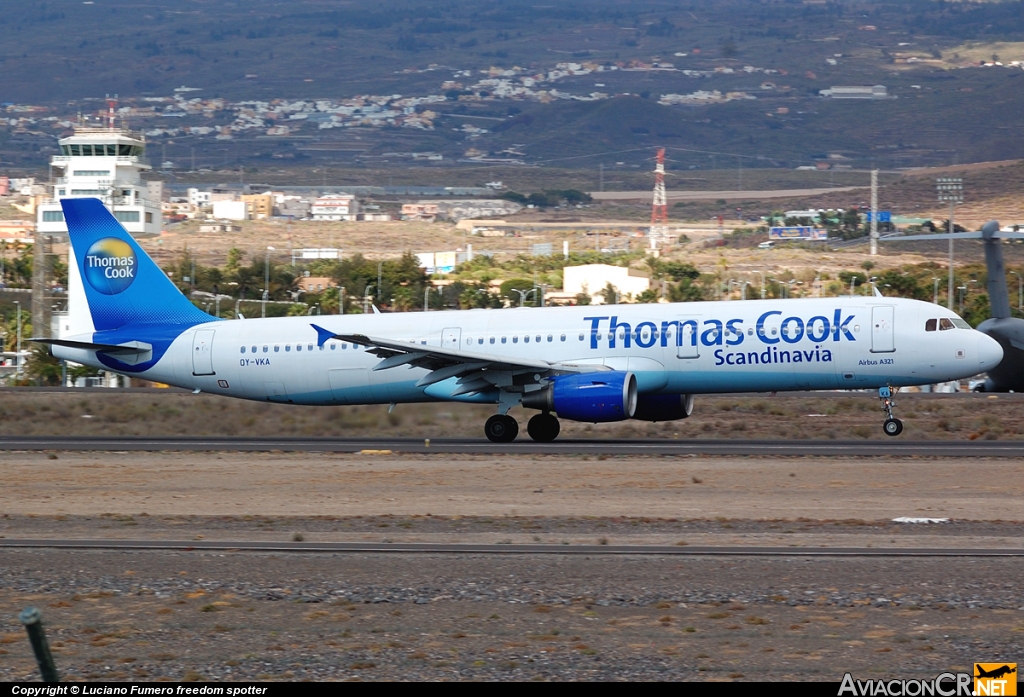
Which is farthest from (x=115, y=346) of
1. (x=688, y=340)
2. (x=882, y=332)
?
(x=882, y=332)

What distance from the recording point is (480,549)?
16531 millimetres

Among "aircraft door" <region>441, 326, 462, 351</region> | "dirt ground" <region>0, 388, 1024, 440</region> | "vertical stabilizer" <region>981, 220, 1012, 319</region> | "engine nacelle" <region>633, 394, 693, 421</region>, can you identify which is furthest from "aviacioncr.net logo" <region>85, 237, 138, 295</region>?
"vertical stabilizer" <region>981, 220, 1012, 319</region>

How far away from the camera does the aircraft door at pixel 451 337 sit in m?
31.9

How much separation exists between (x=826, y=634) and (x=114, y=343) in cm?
2494

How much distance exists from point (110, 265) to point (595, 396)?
43.3 feet

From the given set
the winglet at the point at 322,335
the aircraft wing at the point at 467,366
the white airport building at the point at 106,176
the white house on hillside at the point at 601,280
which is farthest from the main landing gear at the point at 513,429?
the white airport building at the point at 106,176

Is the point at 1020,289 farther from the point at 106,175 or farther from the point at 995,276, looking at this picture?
the point at 106,175

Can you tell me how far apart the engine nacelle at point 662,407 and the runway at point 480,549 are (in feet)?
47.5

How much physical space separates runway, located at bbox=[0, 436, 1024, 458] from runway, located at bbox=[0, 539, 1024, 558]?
37.7 ft

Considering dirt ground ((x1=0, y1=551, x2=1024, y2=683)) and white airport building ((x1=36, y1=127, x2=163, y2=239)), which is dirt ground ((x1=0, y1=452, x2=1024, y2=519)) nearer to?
dirt ground ((x1=0, y1=551, x2=1024, y2=683))

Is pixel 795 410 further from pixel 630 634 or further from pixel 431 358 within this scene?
pixel 630 634

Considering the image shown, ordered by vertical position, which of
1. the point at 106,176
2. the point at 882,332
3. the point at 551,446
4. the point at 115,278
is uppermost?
the point at 106,176

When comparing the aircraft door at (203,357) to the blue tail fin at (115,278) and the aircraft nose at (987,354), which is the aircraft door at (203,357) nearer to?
the blue tail fin at (115,278)

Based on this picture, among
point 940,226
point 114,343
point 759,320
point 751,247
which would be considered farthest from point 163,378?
point 940,226
